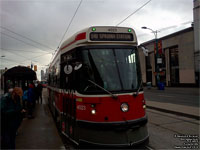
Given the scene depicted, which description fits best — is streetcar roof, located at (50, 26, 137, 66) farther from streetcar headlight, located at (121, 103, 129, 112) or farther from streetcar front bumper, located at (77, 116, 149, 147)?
streetcar front bumper, located at (77, 116, 149, 147)

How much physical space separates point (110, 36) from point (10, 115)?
302cm

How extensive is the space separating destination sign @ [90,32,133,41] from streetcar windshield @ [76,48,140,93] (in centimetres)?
33

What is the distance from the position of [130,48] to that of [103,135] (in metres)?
2.34

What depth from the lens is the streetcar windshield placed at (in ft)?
15.7

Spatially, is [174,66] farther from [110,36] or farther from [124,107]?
[124,107]

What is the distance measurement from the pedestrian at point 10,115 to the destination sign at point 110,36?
2.24m

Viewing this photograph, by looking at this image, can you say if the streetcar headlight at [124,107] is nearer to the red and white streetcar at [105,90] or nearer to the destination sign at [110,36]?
the red and white streetcar at [105,90]

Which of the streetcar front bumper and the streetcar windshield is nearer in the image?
the streetcar front bumper

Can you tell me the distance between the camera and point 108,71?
4.84 meters

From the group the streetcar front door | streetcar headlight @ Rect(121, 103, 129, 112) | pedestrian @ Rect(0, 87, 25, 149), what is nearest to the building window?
the streetcar front door

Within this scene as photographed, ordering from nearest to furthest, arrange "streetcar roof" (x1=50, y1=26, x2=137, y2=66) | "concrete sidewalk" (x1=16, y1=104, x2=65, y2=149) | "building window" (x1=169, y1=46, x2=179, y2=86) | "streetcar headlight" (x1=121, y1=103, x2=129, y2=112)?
"streetcar headlight" (x1=121, y1=103, x2=129, y2=112), "streetcar roof" (x1=50, y1=26, x2=137, y2=66), "concrete sidewalk" (x1=16, y1=104, x2=65, y2=149), "building window" (x1=169, y1=46, x2=179, y2=86)

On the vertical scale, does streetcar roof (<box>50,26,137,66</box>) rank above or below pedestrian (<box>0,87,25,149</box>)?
above

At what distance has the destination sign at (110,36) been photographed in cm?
511

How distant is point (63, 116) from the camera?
5965mm
